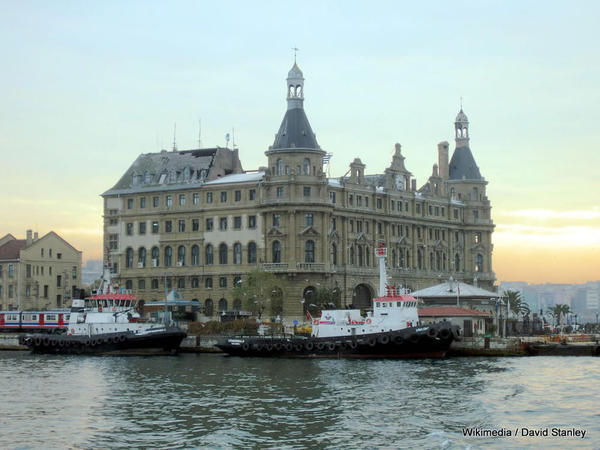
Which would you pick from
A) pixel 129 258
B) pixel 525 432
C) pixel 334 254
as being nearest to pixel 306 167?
pixel 334 254

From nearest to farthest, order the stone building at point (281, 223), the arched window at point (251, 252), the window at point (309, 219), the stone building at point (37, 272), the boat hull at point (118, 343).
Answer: the boat hull at point (118, 343) < the stone building at point (281, 223) < the window at point (309, 219) < the arched window at point (251, 252) < the stone building at point (37, 272)

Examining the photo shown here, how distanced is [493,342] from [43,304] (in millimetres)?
70578

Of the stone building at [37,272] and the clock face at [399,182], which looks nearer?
the stone building at [37,272]

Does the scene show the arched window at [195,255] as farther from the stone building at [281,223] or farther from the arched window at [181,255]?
the arched window at [181,255]

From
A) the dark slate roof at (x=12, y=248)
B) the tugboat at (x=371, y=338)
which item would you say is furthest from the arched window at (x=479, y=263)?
the tugboat at (x=371, y=338)

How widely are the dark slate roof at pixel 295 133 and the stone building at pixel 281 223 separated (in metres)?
0.13

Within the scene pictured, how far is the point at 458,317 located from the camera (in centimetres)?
10519

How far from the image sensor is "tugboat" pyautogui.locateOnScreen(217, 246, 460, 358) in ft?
289

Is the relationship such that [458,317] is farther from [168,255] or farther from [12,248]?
[12,248]

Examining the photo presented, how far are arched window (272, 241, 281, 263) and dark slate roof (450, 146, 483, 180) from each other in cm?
4133

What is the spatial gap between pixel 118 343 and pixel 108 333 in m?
2.42

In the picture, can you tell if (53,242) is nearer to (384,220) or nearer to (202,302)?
(202,302)

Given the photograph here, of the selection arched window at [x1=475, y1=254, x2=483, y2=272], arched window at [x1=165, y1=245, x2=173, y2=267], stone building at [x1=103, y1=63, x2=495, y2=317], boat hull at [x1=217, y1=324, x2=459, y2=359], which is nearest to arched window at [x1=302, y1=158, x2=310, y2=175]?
stone building at [x1=103, y1=63, x2=495, y2=317]

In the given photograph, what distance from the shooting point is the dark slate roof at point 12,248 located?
469 ft
